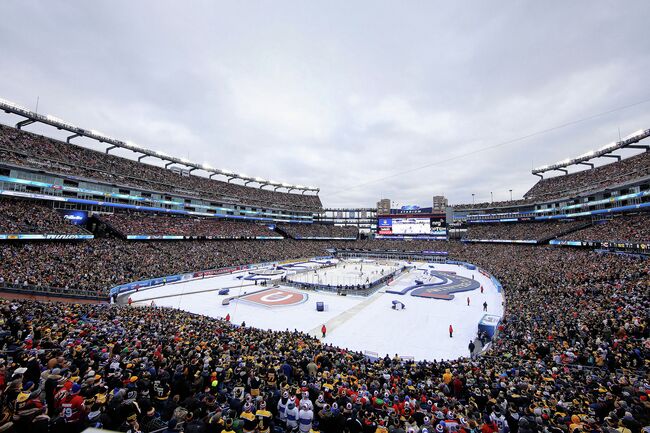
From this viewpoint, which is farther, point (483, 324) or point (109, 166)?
point (109, 166)

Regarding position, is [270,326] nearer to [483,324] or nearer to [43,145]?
[483,324]

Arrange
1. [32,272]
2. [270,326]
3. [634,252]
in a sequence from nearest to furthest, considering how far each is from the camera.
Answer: [270,326] < [32,272] < [634,252]

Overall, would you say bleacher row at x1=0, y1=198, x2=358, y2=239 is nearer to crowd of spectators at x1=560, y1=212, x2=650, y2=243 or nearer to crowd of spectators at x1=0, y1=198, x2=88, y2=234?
crowd of spectators at x1=0, y1=198, x2=88, y2=234

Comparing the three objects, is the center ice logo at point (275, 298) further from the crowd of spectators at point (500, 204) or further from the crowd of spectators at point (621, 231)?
the crowd of spectators at point (500, 204)

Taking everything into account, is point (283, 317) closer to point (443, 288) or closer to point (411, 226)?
point (443, 288)

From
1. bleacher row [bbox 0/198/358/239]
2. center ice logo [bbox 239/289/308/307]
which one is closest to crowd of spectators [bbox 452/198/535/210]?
bleacher row [bbox 0/198/358/239]

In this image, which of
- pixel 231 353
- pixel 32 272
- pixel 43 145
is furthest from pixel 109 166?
pixel 231 353

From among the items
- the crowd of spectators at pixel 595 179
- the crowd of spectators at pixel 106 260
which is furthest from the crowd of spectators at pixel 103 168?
the crowd of spectators at pixel 595 179
